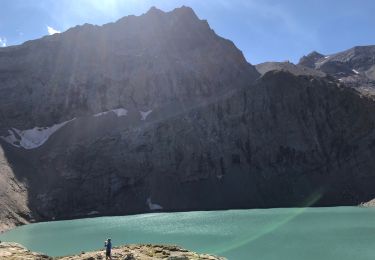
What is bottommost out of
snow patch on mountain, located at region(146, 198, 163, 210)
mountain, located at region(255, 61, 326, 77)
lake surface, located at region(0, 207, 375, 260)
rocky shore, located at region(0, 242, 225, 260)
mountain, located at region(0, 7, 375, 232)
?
rocky shore, located at region(0, 242, 225, 260)

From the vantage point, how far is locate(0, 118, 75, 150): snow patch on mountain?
5098 inches

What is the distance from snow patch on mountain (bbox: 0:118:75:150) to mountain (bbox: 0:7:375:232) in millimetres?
419

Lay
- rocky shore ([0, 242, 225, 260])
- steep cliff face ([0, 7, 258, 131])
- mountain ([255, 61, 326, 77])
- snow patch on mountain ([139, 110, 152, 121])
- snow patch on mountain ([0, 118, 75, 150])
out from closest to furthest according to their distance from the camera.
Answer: rocky shore ([0, 242, 225, 260]) → snow patch on mountain ([0, 118, 75, 150]) → snow patch on mountain ([139, 110, 152, 121]) → steep cliff face ([0, 7, 258, 131]) → mountain ([255, 61, 326, 77])

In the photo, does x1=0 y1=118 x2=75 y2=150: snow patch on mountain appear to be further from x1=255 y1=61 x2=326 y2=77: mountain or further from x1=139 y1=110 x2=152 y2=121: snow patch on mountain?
A: x1=255 y1=61 x2=326 y2=77: mountain

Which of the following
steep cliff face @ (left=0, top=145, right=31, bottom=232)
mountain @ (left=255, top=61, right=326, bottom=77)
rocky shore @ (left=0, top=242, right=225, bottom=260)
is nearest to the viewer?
rocky shore @ (left=0, top=242, right=225, bottom=260)

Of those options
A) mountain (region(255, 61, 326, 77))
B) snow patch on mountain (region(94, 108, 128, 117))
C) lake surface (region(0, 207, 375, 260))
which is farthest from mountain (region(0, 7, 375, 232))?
lake surface (region(0, 207, 375, 260))

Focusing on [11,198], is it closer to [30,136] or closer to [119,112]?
[30,136]

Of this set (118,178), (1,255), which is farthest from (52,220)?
(1,255)

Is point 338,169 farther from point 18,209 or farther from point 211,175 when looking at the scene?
point 18,209

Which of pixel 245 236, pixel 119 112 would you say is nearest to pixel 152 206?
pixel 119 112

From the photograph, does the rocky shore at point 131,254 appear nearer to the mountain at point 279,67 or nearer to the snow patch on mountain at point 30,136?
the snow patch on mountain at point 30,136

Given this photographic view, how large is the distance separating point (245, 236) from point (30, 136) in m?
92.9

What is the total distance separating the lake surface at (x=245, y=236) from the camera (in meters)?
43.9

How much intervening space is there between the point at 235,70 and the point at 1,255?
423 feet
